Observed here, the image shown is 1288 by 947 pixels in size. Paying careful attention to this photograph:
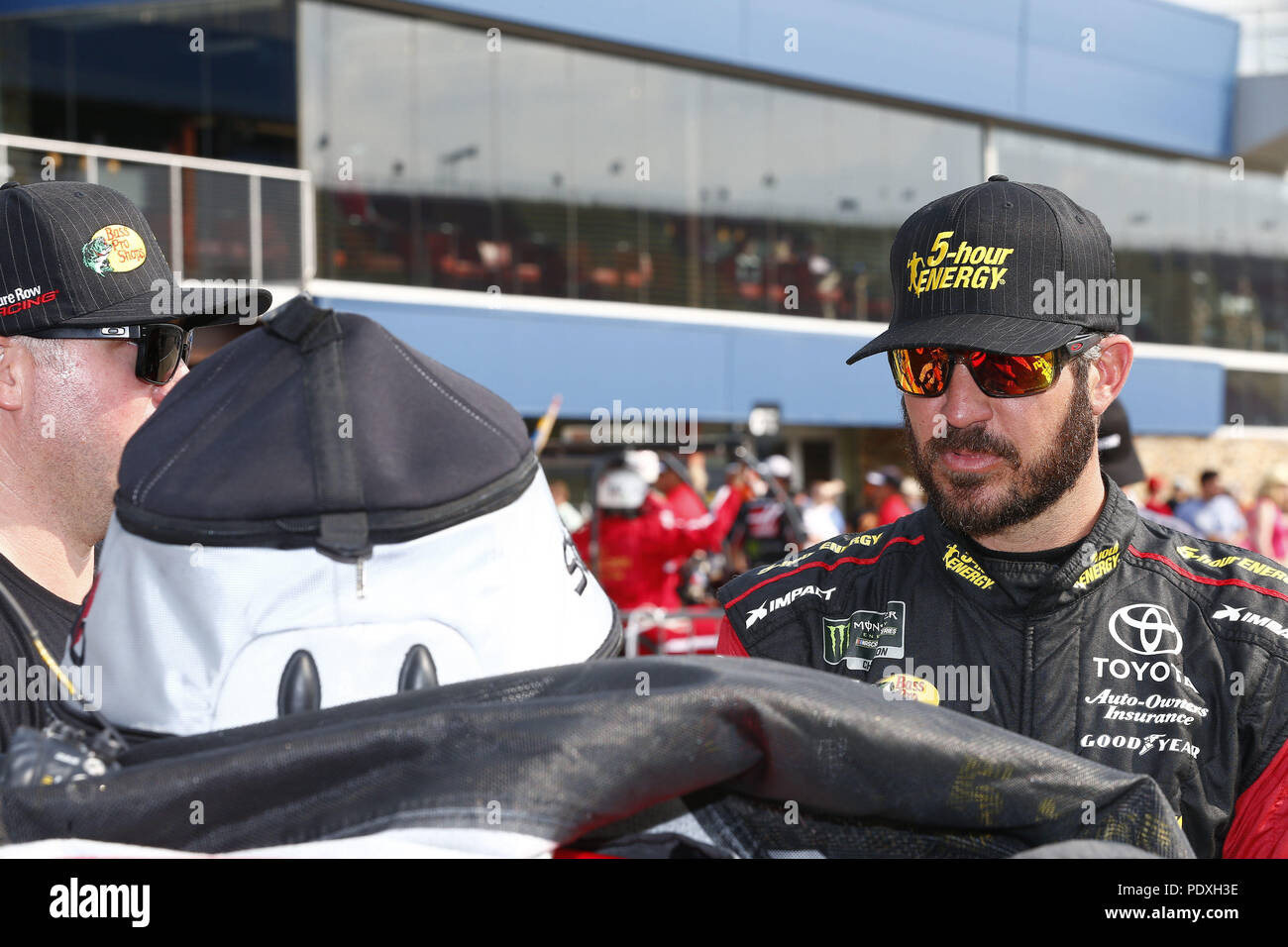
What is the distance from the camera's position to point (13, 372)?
239cm

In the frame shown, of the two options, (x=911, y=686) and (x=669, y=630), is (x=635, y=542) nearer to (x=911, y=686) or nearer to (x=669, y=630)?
(x=669, y=630)

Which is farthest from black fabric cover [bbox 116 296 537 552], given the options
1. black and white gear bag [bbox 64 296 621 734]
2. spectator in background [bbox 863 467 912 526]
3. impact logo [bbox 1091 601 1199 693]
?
spectator in background [bbox 863 467 912 526]

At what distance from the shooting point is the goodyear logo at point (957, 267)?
2.15 m

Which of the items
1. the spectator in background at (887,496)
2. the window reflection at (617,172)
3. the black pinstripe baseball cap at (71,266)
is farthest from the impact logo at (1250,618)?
Answer: the window reflection at (617,172)

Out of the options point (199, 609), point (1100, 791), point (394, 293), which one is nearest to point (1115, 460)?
point (1100, 791)

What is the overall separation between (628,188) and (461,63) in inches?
132

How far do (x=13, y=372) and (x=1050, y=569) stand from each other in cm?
193

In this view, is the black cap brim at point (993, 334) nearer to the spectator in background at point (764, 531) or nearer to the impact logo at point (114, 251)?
the impact logo at point (114, 251)

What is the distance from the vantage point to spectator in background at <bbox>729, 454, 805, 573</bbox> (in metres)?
11.0

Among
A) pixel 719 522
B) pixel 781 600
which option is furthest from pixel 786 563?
pixel 719 522

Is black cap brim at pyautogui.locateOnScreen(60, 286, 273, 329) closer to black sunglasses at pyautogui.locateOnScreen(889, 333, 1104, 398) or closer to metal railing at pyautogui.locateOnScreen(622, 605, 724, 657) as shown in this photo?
black sunglasses at pyautogui.locateOnScreen(889, 333, 1104, 398)

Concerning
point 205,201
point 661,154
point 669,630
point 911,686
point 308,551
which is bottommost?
point 669,630

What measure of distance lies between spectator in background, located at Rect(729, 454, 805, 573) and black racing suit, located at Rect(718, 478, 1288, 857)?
8566 millimetres
